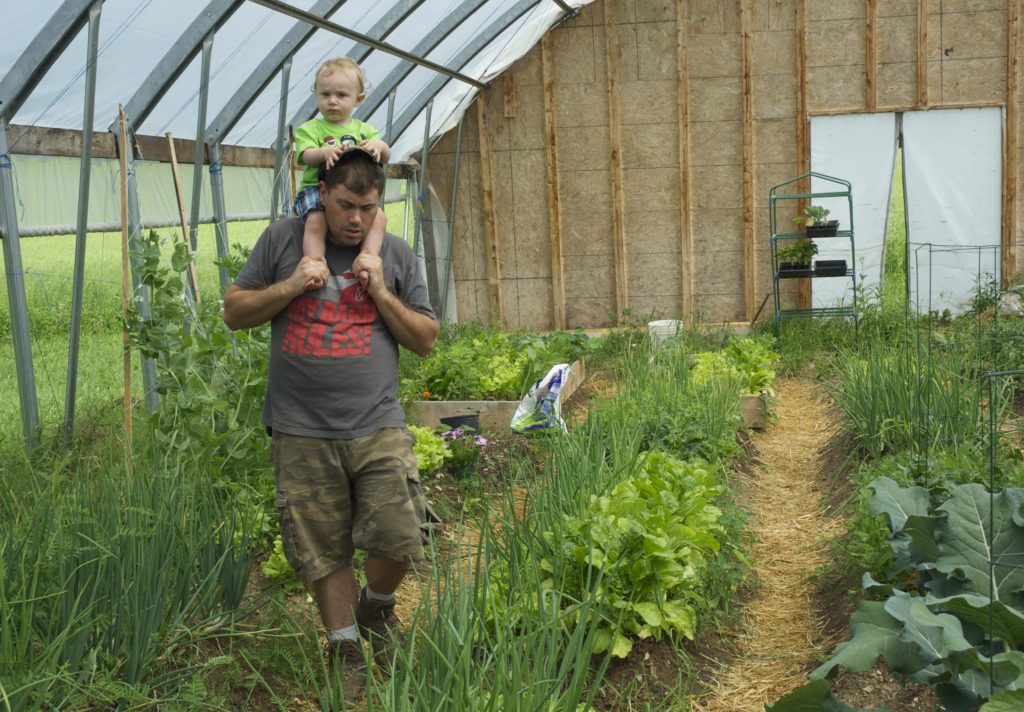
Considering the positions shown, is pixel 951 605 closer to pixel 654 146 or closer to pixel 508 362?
pixel 508 362

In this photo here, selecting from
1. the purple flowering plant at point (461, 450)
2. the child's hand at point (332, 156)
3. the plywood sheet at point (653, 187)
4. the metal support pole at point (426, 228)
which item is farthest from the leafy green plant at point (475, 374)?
the child's hand at point (332, 156)

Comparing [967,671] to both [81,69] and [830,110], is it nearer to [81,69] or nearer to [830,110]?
[81,69]

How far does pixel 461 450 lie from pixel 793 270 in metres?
4.76

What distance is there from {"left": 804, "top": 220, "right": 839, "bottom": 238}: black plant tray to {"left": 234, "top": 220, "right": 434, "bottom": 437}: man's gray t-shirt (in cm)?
652

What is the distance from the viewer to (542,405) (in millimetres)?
5781

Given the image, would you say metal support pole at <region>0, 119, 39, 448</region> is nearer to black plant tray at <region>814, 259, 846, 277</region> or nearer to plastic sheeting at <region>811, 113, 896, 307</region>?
black plant tray at <region>814, 259, 846, 277</region>

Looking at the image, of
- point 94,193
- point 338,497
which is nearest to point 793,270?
point 94,193

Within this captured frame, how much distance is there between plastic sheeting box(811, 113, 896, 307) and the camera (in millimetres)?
9312

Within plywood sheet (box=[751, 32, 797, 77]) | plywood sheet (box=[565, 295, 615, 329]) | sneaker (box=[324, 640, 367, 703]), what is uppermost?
plywood sheet (box=[751, 32, 797, 77])

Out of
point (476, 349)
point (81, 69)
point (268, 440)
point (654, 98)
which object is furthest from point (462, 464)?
point (654, 98)

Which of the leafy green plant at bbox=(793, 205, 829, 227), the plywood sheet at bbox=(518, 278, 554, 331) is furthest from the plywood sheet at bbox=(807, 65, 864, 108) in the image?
the plywood sheet at bbox=(518, 278, 554, 331)

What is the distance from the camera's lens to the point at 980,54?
356 inches

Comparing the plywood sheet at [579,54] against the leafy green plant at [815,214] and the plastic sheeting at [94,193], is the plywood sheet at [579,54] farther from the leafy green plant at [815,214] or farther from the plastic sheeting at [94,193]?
the plastic sheeting at [94,193]

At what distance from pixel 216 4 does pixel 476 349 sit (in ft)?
8.76
